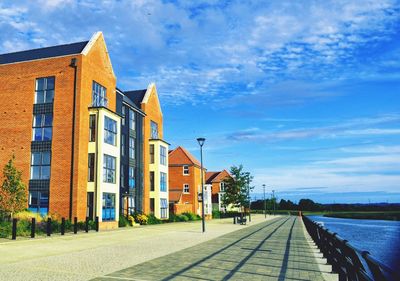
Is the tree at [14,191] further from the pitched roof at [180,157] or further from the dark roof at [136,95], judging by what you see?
the pitched roof at [180,157]

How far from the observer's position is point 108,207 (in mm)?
28891

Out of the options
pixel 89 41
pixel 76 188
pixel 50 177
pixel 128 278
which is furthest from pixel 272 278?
pixel 89 41

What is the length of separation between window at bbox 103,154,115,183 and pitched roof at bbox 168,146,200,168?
28889 millimetres

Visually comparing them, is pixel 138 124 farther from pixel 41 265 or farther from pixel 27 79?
pixel 41 265

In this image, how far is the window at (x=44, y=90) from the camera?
2881 cm

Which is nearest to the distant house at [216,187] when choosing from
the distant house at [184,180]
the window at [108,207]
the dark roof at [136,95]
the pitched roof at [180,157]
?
the distant house at [184,180]

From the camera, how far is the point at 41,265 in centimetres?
1021

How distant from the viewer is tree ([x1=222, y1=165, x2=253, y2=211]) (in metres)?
48.5

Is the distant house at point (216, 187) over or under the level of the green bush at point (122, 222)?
over

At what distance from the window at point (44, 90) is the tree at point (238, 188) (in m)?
27.5

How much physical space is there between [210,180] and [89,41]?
60.5 meters

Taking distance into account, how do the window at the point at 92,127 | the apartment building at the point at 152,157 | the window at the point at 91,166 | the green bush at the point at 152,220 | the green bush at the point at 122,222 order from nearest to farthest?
the window at the point at 91,166
the window at the point at 92,127
the green bush at the point at 122,222
the green bush at the point at 152,220
the apartment building at the point at 152,157

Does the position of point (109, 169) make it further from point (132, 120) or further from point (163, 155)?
point (163, 155)

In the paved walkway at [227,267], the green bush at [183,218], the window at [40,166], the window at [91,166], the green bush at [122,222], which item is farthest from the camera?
the green bush at [183,218]
